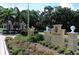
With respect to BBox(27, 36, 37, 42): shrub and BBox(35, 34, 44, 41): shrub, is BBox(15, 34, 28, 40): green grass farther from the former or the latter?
BBox(35, 34, 44, 41): shrub

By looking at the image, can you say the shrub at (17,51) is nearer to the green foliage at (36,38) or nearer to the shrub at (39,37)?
the green foliage at (36,38)

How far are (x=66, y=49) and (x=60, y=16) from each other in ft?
1.86

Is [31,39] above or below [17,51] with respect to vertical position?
above

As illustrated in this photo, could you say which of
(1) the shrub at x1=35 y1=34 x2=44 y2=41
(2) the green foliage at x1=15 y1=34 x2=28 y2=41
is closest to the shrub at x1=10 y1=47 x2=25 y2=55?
(2) the green foliage at x1=15 y1=34 x2=28 y2=41

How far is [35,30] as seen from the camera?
432 centimetres

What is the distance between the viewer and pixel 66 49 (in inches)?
167

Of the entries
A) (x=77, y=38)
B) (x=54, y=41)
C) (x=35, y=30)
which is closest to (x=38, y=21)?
(x=35, y=30)

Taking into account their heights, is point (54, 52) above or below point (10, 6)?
below

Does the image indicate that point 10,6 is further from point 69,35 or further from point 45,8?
point 69,35

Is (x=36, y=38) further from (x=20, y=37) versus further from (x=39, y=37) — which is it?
(x=20, y=37)

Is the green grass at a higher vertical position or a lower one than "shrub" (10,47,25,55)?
higher

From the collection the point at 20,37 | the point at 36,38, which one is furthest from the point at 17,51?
the point at 36,38

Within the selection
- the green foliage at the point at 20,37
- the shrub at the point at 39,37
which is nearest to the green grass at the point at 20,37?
the green foliage at the point at 20,37
